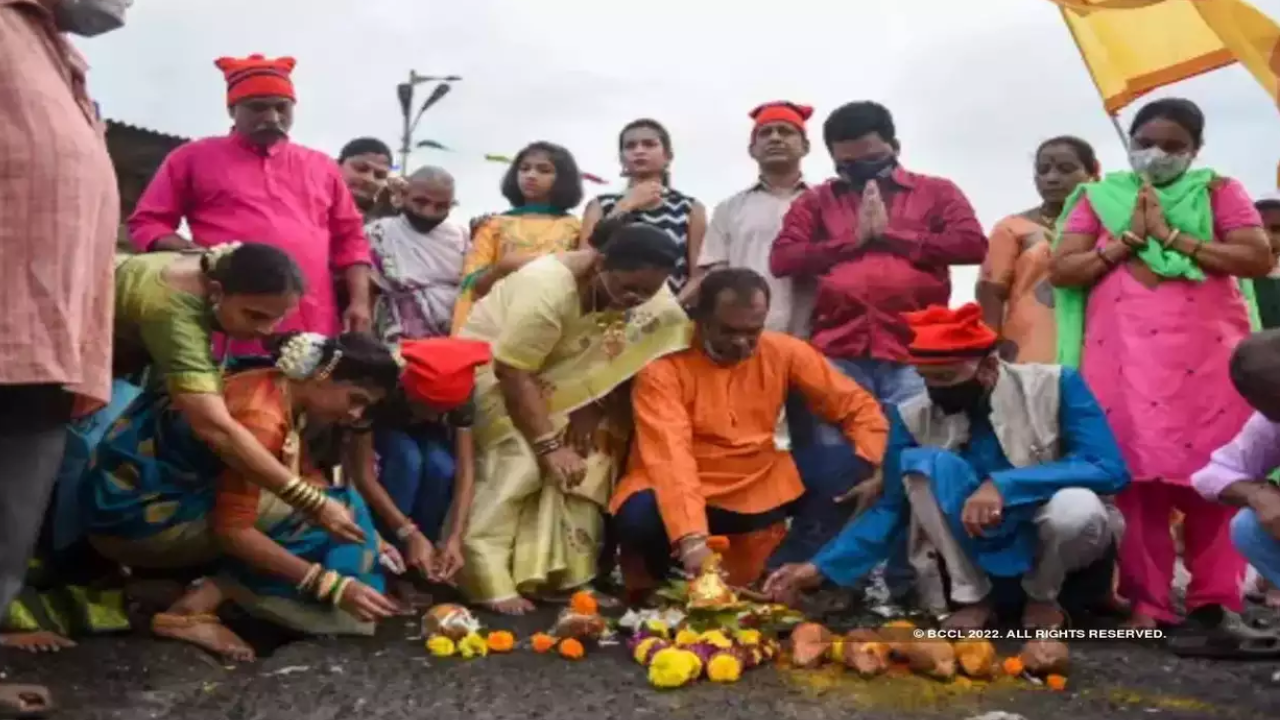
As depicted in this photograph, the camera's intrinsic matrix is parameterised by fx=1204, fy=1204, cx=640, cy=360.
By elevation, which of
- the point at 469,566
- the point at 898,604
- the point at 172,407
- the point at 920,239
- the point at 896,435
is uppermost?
→ the point at 920,239

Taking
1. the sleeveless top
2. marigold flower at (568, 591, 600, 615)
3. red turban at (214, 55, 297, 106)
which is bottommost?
marigold flower at (568, 591, 600, 615)

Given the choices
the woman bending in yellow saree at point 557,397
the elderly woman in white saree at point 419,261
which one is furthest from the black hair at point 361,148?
the woman bending in yellow saree at point 557,397

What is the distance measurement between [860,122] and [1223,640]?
7.77 ft

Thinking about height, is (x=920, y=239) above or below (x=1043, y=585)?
above

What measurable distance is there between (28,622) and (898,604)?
2.87 meters

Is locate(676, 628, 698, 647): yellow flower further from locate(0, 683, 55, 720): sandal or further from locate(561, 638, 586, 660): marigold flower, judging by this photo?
locate(0, 683, 55, 720): sandal

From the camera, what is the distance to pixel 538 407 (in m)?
4.40

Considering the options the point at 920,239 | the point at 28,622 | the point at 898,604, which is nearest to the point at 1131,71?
the point at 920,239

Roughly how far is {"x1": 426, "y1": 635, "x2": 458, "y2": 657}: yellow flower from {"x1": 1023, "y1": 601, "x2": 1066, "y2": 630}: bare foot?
1826mm

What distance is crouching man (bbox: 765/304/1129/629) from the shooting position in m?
3.84

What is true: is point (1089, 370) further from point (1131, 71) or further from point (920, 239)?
point (1131, 71)

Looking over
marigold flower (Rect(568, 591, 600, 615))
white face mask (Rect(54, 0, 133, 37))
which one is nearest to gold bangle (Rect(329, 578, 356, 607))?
marigold flower (Rect(568, 591, 600, 615))

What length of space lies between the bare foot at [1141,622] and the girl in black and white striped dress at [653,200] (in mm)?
2074

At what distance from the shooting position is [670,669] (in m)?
3.22
